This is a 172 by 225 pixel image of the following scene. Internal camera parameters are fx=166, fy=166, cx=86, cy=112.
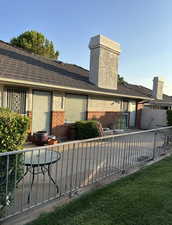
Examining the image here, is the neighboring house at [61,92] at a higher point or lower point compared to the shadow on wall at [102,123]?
higher

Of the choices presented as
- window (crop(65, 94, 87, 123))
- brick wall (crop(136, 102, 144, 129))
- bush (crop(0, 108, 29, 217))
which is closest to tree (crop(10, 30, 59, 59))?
brick wall (crop(136, 102, 144, 129))

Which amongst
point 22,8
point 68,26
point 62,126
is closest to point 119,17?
point 68,26

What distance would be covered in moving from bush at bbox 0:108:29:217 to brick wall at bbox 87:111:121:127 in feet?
25.5

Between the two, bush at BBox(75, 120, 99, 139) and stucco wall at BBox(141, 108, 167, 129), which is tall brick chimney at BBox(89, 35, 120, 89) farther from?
stucco wall at BBox(141, 108, 167, 129)

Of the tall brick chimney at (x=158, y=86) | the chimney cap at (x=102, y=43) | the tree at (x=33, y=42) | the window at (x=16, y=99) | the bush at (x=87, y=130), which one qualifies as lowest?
the bush at (x=87, y=130)

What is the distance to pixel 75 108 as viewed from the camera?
942cm

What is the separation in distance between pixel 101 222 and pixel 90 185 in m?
1.10

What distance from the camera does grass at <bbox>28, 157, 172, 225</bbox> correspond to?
2.44 meters

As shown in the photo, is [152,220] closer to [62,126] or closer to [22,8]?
[62,126]

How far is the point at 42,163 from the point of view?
2904 millimetres

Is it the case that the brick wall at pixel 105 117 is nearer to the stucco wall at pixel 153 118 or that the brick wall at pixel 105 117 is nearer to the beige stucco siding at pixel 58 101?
the beige stucco siding at pixel 58 101

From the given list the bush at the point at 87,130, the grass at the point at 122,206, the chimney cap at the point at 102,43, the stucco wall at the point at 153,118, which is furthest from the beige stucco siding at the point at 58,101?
the stucco wall at the point at 153,118

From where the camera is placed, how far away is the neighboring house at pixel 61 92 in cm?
694

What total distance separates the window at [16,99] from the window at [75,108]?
7.84 ft
